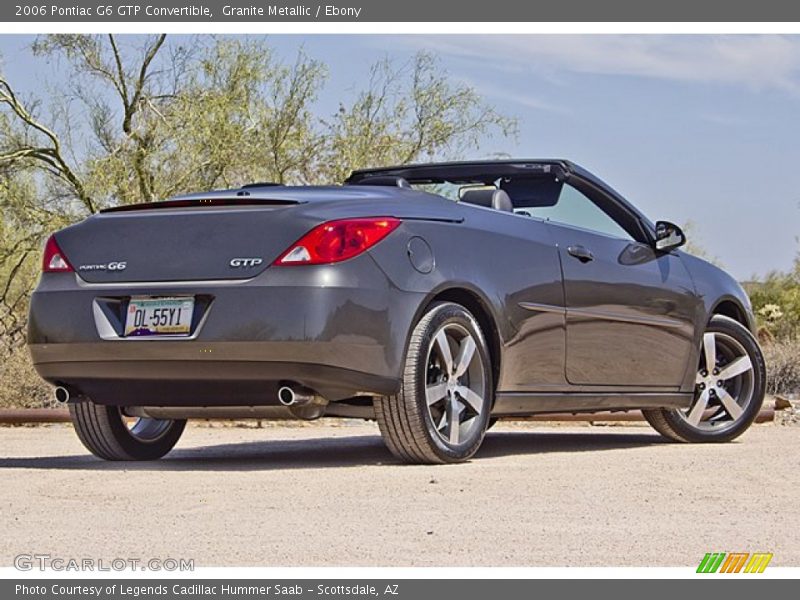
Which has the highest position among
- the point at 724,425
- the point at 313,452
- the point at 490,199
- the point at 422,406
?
the point at 490,199

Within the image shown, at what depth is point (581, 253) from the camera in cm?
902

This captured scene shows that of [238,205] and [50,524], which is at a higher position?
[238,205]

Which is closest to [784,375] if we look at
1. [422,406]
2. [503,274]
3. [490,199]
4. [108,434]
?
[490,199]

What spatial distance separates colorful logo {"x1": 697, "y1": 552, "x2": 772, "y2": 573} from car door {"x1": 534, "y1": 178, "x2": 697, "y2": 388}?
11.9 feet

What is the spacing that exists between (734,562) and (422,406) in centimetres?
276

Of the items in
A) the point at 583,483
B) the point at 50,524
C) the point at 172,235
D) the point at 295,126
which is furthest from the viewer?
the point at 295,126

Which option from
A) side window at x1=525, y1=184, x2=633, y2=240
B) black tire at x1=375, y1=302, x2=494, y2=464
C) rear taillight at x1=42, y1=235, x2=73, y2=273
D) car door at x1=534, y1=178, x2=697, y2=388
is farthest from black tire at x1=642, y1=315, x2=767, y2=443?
rear taillight at x1=42, y1=235, x2=73, y2=273

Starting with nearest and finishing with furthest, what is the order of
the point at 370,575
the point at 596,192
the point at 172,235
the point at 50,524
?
the point at 370,575 < the point at 50,524 < the point at 172,235 < the point at 596,192

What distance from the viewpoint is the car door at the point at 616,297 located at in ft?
29.3

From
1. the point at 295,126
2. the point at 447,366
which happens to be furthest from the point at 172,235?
the point at 295,126

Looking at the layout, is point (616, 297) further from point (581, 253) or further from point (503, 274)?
point (503, 274)

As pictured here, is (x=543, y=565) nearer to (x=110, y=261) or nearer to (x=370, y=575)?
(x=370, y=575)

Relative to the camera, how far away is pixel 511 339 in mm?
8312

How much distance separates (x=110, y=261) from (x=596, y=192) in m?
3.27
